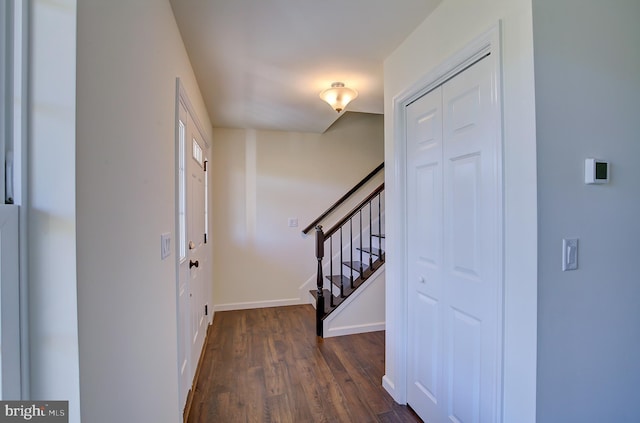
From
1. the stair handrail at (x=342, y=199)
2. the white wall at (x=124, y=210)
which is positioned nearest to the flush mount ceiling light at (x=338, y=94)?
the white wall at (x=124, y=210)

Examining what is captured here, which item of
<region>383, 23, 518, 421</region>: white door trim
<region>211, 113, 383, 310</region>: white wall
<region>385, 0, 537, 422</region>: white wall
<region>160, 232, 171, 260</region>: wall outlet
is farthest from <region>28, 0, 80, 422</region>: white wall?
<region>211, 113, 383, 310</region>: white wall

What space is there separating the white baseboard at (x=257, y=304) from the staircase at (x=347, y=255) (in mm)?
407

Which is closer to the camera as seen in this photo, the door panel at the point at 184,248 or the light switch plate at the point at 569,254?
the light switch plate at the point at 569,254

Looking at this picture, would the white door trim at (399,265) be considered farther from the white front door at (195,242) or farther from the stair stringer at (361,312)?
the white front door at (195,242)

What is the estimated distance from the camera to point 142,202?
1.05 metres

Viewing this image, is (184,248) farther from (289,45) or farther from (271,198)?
(271,198)

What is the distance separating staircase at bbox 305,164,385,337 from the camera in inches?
115

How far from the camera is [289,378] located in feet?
7.00

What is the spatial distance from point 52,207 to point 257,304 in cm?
333

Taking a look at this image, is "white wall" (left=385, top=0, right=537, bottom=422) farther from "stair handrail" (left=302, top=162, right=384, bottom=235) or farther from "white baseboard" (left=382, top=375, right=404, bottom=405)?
"stair handrail" (left=302, top=162, right=384, bottom=235)

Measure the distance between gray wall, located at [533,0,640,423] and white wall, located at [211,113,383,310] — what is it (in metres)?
2.99

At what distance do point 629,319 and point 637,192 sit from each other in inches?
20.6

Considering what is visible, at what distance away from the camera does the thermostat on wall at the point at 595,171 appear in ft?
3.47

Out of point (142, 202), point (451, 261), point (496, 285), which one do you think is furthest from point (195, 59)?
point (496, 285)
